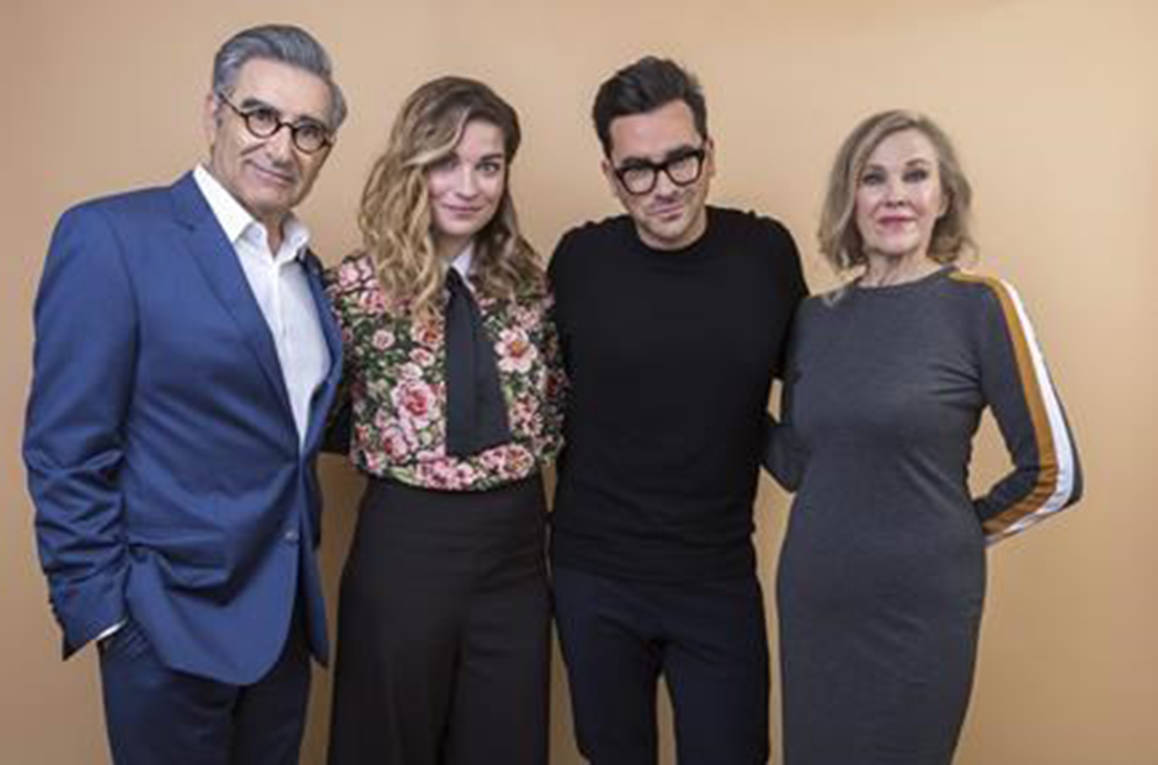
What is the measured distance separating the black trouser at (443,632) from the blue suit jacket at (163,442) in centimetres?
25

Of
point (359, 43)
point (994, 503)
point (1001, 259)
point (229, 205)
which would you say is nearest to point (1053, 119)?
point (1001, 259)

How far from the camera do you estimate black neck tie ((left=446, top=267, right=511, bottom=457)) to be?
6.16 feet

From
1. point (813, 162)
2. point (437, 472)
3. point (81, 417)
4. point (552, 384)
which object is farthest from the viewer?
point (813, 162)

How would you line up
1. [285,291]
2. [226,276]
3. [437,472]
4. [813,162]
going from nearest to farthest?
[226,276] → [285,291] → [437,472] → [813,162]

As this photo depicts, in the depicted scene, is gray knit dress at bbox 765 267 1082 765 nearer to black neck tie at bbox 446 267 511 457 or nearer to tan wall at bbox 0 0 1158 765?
black neck tie at bbox 446 267 511 457

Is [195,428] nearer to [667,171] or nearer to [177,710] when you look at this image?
[177,710]

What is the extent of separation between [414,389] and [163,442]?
1.56 feet

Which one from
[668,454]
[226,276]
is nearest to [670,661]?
[668,454]

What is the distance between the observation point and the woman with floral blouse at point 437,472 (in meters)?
1.88

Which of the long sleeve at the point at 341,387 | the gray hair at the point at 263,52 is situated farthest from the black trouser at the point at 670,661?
the gray hair at the point at 263,52

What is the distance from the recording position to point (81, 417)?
150 centimetres

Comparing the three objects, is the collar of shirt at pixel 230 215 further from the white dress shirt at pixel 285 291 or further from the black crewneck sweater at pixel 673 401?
the black crewneck sweater at pixel 673 401

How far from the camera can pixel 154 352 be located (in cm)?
154

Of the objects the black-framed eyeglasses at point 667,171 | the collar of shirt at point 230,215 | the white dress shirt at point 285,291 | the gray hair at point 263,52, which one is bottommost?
the white dress shirt at point 285,291
